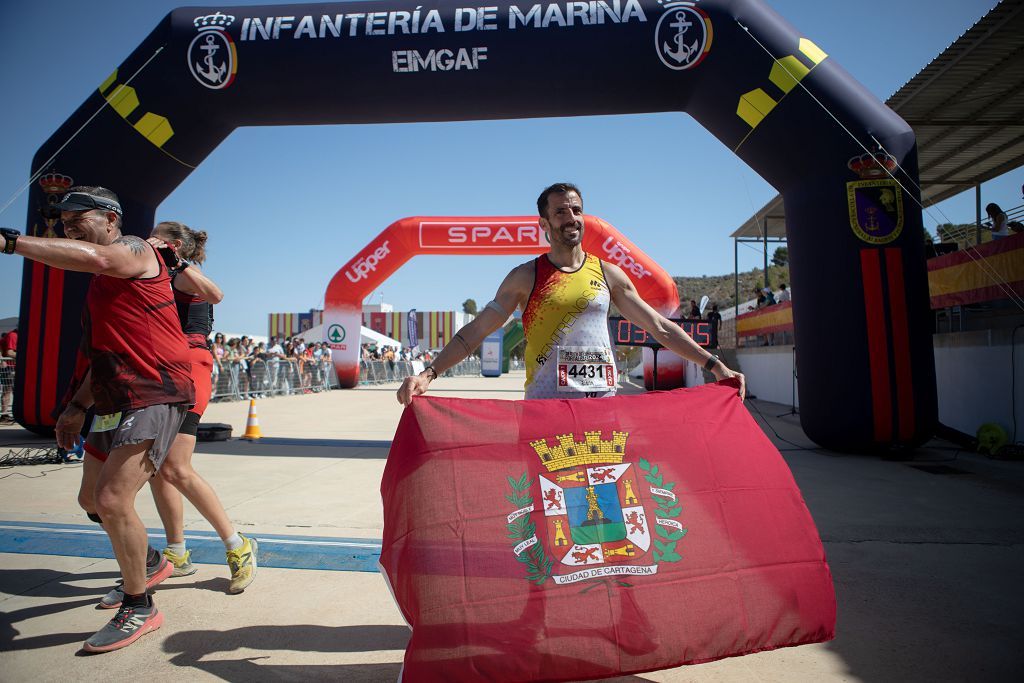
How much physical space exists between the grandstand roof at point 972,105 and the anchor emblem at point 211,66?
792 cm

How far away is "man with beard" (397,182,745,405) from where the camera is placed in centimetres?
254

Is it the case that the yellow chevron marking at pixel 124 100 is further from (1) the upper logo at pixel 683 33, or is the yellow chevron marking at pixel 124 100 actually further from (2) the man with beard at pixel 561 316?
(2) the man with beard at pixel 561 316

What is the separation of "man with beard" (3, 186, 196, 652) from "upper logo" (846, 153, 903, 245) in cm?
642

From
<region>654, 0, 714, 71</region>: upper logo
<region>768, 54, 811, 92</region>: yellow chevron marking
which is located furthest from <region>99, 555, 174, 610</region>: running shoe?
<region>768, 54, 811, 92</region>: yellow chevron marking

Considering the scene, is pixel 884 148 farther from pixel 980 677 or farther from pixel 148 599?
pixel 148 599

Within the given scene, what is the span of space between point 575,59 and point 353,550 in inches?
222

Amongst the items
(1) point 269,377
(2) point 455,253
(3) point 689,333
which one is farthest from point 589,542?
(1) point 269,377

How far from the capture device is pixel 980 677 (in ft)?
6.96

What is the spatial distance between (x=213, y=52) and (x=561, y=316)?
6.71 m

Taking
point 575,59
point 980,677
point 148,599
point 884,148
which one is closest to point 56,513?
point 148,599

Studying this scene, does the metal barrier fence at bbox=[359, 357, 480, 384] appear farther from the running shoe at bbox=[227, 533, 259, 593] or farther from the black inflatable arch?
the running shoe at bbox=[227, 533, 259, 593]

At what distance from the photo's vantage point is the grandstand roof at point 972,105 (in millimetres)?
7367

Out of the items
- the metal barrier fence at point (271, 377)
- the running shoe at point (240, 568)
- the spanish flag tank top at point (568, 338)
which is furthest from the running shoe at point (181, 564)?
the metal barrier fence at point (271, 377)

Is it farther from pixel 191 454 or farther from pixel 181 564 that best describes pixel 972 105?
pixel 181 564
